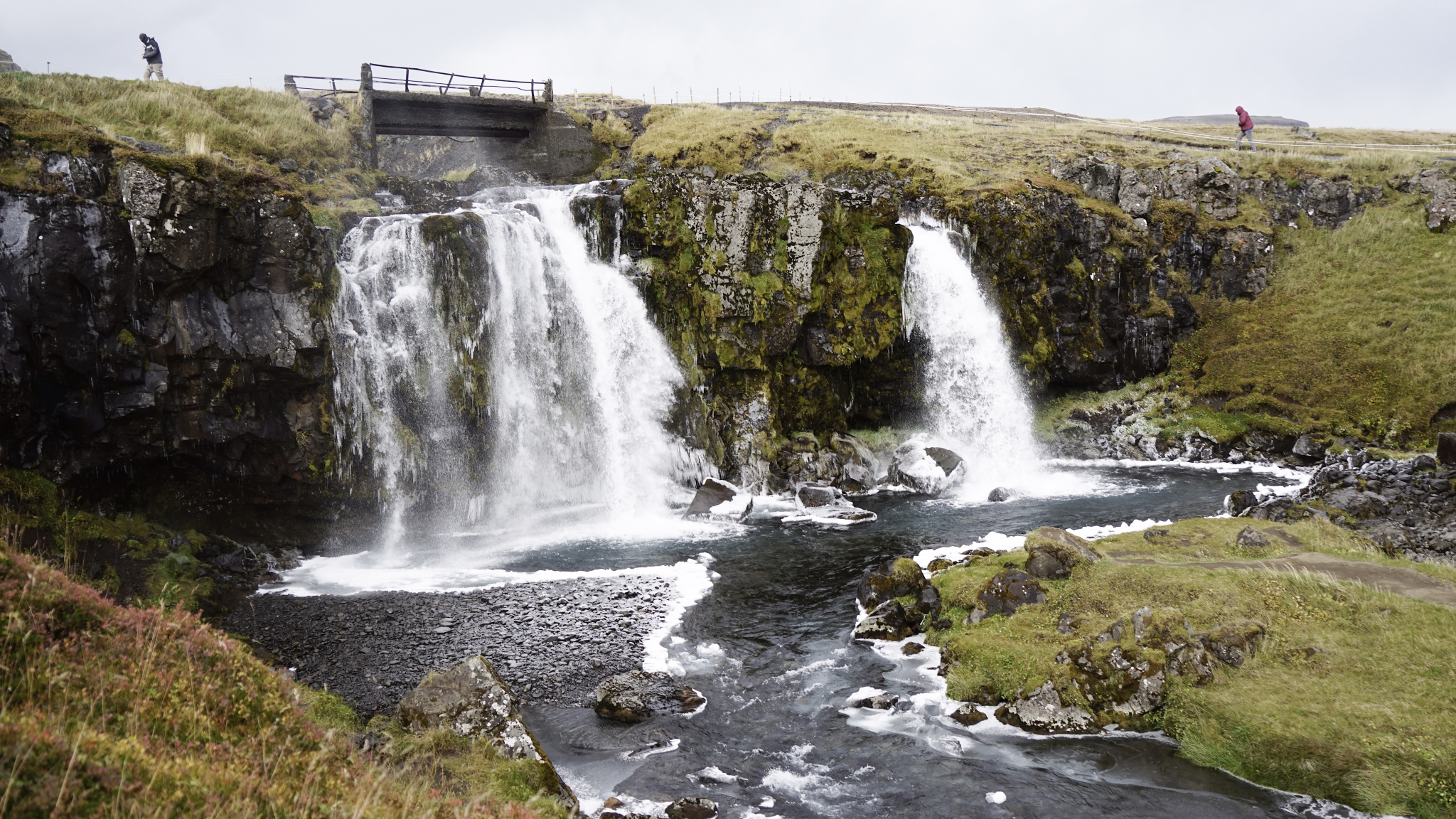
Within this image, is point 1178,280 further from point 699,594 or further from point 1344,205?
point 699,594

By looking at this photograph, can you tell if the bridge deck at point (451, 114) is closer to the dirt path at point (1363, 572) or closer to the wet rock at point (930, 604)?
the wet rock at point (930, 604)

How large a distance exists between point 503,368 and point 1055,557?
784 inches

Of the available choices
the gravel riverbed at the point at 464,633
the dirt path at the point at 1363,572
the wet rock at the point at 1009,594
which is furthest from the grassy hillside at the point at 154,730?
the dirt path at the point at 1363,572

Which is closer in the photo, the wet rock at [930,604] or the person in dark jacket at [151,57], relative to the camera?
the wet rock at [930,604]

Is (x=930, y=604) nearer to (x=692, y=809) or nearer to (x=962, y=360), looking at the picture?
(x=692, y=809)

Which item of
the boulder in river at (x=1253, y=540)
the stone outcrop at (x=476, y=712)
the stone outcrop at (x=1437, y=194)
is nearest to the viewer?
the stone outcrop at (x=476, y=712)

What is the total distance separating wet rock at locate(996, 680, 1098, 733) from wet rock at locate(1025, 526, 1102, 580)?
13.6 ft

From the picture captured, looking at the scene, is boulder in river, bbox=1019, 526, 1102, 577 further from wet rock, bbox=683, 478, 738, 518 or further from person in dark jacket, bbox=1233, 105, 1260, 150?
person in dark jacket, bbox=1233, 105, 1260, 150

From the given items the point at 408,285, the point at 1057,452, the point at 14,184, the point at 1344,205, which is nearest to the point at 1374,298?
the point at 1344,205

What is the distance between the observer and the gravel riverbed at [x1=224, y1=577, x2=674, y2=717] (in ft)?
51.2

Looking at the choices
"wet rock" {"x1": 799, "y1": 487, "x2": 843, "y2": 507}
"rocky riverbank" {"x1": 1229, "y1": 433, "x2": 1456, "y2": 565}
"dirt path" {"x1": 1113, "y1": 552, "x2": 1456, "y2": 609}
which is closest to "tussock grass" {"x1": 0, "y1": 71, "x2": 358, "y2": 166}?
"wet rock" {"x1": 799, "y1": 487, "x2": 843, "y2": 507}

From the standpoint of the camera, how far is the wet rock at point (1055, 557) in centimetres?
1748

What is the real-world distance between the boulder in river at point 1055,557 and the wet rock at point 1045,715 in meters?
4.16

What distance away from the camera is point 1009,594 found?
16.8 meters
